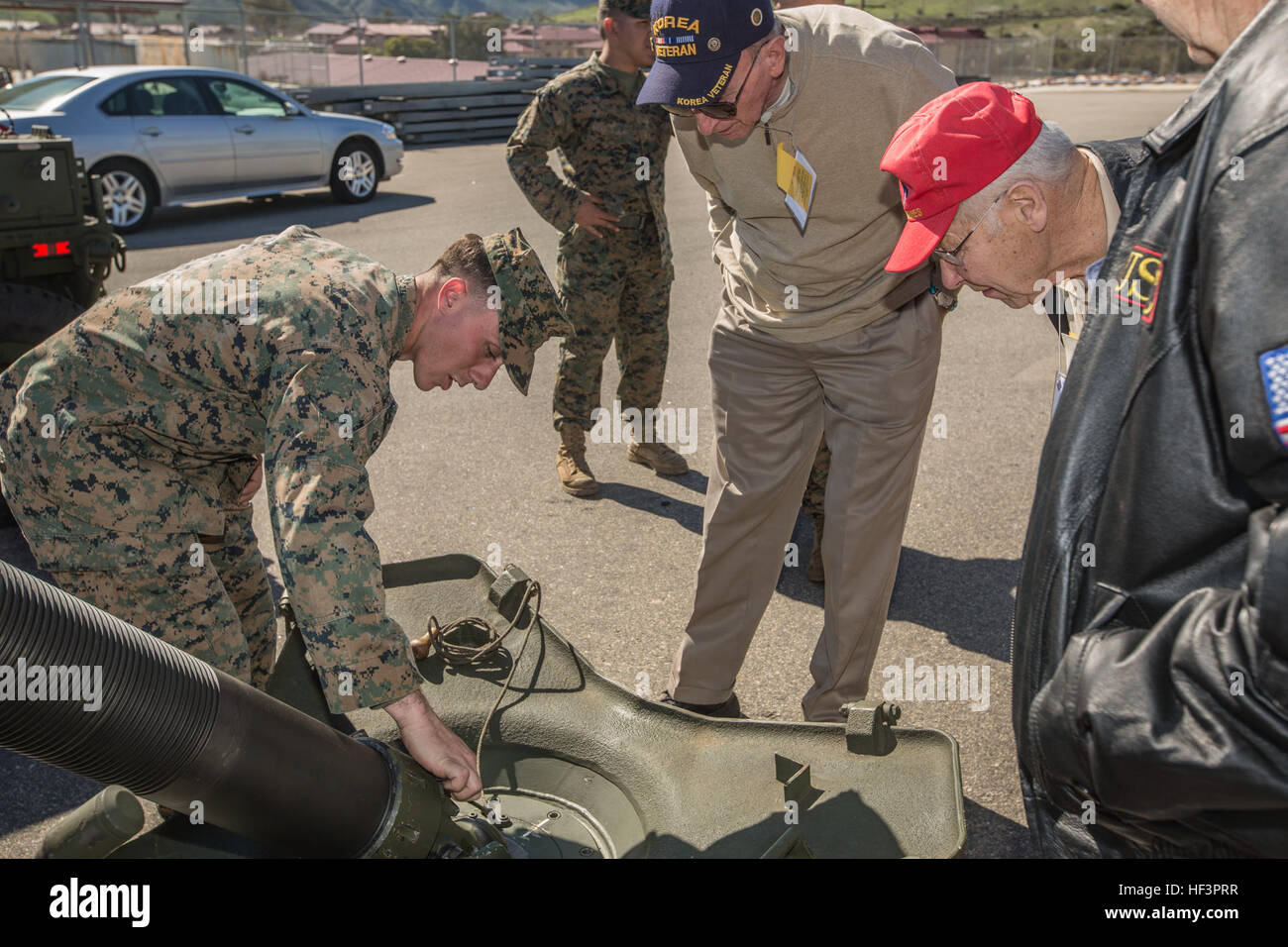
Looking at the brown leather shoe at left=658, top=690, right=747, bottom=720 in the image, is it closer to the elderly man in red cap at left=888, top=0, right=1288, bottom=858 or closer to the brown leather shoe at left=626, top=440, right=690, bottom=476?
the elderly man in red cap at left=888, top=0, right=1288, bottom=858

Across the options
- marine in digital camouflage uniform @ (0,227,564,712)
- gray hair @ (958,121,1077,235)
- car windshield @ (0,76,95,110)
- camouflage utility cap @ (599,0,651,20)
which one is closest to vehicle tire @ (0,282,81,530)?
marine in digital camouflage uniform @ (0,227,564,712)

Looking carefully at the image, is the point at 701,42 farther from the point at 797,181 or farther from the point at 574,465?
the point at 574,465

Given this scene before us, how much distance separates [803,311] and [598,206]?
229 cm

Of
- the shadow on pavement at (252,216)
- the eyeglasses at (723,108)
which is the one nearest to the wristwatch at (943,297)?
the eyeglasses at (723,108)

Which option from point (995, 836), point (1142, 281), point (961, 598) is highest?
point (1142, 281)

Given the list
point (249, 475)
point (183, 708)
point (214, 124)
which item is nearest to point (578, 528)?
point (249, 475)

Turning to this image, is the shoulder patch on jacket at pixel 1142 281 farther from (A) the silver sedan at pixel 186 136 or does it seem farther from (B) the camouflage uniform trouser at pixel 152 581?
(A) the silver sedan at pixel 186 136

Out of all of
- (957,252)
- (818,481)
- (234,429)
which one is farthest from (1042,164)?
(818,481)

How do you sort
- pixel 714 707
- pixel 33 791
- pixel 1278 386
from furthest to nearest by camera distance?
1. pixel 714 707
2. pixel 33 791
3. pixel 1278 386

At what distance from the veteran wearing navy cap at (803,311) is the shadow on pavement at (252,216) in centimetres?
806

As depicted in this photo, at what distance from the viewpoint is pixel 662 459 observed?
5.43 meters
